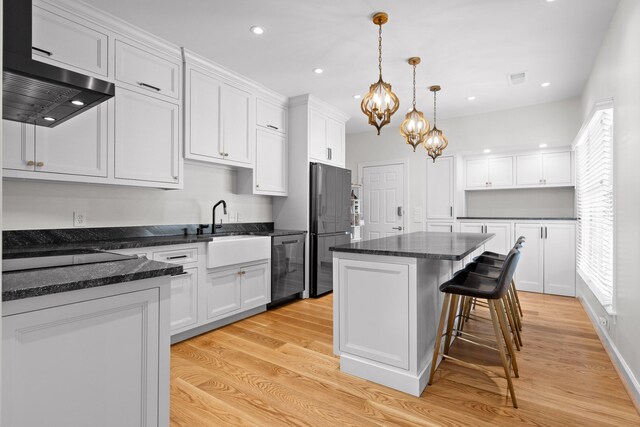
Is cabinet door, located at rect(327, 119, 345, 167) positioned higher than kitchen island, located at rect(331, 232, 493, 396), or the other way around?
cabinet door, located at rect(327, 119, 345, 167)

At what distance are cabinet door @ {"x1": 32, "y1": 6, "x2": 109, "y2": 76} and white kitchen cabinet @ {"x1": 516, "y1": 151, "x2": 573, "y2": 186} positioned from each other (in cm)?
522

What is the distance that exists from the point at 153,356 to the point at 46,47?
234 centimetres

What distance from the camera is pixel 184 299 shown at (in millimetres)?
2955

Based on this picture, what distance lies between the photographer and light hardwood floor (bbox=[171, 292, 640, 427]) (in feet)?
6.18

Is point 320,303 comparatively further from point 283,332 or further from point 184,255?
point 184,255

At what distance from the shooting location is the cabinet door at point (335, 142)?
4910 millimetres

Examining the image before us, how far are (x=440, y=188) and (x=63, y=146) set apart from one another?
496cm

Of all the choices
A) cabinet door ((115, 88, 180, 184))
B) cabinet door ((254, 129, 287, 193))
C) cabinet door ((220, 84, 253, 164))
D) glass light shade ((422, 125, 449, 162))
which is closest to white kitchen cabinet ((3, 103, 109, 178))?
cabinet door ((115, 88, 180, 184))

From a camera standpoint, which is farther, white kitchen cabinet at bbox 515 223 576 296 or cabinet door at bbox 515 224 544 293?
cabinet door at bbox 515 224 544 293

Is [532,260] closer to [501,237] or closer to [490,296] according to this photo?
[501,237]

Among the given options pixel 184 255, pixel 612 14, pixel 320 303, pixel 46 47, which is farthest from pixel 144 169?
pixel 612 14

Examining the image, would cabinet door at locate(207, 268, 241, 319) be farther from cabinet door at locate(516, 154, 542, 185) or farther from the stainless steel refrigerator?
cabinet door at locate(516, 154, 542, 185)

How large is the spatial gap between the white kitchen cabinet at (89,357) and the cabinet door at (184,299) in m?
1.65

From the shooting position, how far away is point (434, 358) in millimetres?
2211
